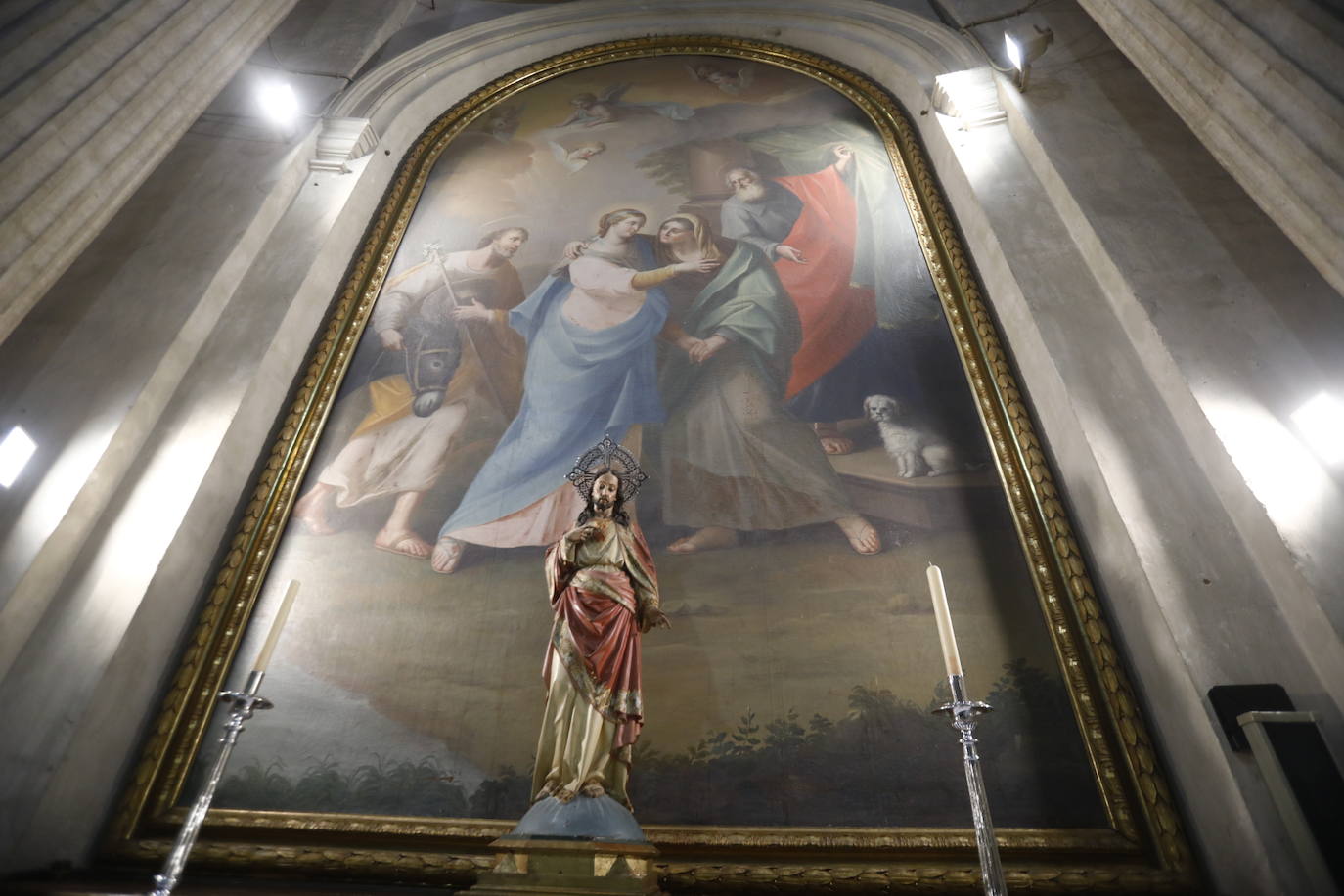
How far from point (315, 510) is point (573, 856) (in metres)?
2.75

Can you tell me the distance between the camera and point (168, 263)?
4.37 meters

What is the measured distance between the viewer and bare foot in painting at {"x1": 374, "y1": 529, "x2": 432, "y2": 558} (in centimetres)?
414

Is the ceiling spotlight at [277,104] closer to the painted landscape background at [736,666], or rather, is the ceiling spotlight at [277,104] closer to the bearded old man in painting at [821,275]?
the painted landscape background at [736,666]

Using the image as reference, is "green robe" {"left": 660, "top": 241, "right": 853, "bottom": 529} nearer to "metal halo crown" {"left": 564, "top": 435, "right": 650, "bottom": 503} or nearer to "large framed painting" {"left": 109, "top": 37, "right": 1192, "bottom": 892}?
"large framed painting" {"left": 109, "top": 37, "right": 1192, "bottom": 892}

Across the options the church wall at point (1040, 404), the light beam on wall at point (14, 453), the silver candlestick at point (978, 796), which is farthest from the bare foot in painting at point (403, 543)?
the silver candlestick at point (978, 796)

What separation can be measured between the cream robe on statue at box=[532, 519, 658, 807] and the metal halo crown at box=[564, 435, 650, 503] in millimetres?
406

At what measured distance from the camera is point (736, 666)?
360 centimetres

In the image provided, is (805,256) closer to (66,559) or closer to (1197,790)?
(1197,790)

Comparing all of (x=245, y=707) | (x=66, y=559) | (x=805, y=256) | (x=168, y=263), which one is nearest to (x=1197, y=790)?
(x=245, y=707)

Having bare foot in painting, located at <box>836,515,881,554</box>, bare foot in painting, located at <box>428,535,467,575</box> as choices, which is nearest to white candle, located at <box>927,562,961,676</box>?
bare foot in painting, located at <box>836,515,881,554</box>

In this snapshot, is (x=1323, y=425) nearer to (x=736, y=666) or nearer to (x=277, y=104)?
(x=736, y=666)

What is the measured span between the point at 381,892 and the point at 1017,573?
2990 mm

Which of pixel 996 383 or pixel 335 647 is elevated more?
pixel 996 383

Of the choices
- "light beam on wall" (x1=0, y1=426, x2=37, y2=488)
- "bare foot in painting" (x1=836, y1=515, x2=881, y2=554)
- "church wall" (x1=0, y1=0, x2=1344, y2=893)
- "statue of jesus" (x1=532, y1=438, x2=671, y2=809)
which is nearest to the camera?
A: "statue of jesus" (x1=532, y1=438, x2=671, y2=809)
